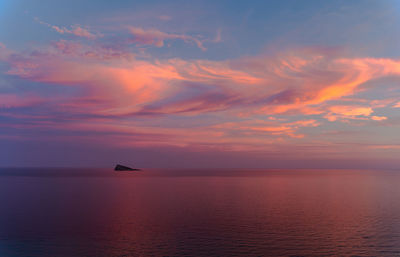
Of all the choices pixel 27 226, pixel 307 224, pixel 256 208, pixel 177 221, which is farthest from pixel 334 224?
pixel 27 226

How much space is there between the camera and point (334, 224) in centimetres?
5278

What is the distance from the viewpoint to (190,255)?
36.4 meters

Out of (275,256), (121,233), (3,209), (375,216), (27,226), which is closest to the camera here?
(275,256)

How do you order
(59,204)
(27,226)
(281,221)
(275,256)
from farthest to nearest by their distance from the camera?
(59,204) < (281,221) < (27,226) < (275,256)

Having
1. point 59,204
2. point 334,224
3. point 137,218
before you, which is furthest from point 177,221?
point 59,204

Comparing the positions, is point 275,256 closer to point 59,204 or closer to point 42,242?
point 42,242

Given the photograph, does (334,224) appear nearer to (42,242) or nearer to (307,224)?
(307,224)

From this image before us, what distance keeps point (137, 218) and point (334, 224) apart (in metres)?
33.4

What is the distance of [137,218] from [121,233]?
473 inches

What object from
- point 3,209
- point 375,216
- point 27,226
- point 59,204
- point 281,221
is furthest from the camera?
point 59,204

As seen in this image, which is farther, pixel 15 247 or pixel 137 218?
pixel 137 218

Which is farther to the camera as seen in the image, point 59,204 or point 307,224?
point 59,204

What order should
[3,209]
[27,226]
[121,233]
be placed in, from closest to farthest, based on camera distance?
[121,233] → [27,226] → [3,209]

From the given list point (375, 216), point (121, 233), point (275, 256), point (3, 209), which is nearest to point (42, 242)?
point (121, 233)
